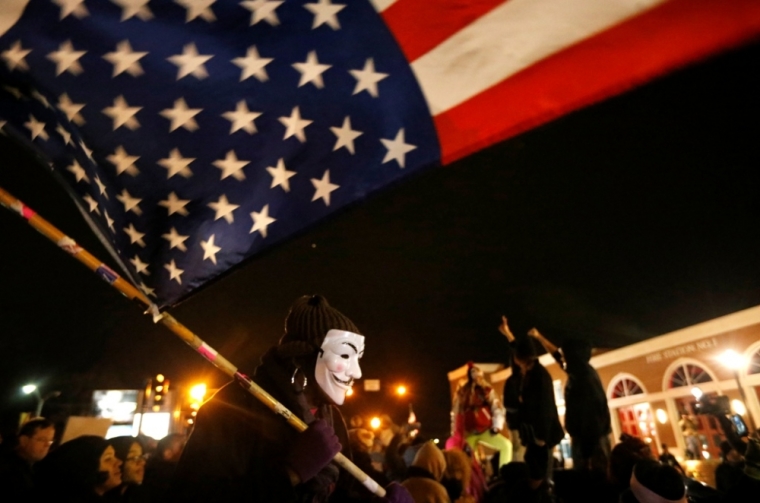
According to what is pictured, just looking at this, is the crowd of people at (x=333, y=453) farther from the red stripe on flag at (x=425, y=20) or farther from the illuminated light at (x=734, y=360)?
the illuminated light at (x=734, y=360)

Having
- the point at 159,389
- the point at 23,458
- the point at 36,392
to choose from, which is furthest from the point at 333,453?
the point at 36,392

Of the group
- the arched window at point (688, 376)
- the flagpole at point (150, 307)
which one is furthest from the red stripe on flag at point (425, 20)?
the arched window at point (688, 376)

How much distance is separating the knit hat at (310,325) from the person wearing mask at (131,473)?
3053 mm

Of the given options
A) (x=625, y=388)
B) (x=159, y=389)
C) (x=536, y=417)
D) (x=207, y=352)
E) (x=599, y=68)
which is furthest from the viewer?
(x=625, y=388)

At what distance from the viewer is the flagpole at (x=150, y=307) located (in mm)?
1947

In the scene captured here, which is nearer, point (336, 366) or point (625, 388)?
point (336, 366)

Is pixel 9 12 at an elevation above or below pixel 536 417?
above

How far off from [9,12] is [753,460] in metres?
5.64

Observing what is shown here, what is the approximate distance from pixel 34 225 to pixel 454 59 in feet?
6.12

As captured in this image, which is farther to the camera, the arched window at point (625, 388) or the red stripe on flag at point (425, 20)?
the arched window at point (625, 388)

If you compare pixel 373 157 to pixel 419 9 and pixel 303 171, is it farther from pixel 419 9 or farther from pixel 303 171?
pixel 419 9

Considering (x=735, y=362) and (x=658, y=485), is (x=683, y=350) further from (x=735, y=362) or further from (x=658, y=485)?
(x=658, y=485)

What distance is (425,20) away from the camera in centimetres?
213

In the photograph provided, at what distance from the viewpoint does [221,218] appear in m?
2.47
